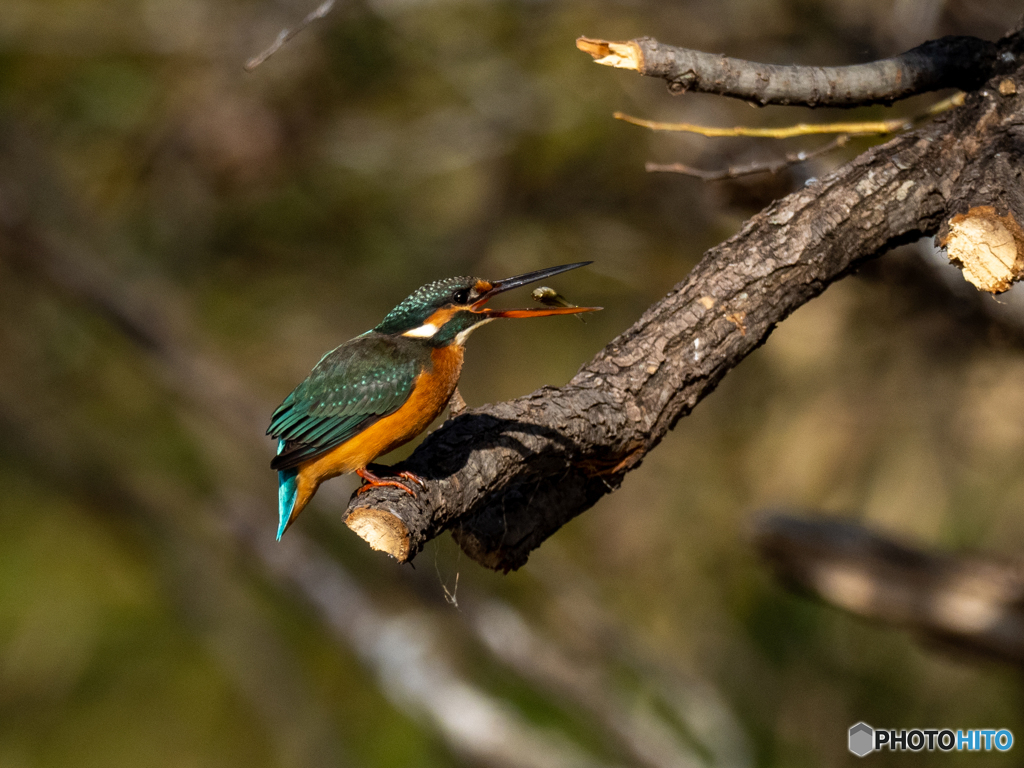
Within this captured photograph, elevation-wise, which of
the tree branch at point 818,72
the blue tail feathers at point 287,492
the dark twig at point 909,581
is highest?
the tree branch at point 818,72

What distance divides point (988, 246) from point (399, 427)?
1660 millimetres

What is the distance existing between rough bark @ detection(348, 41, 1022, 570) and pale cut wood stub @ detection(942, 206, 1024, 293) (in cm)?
27

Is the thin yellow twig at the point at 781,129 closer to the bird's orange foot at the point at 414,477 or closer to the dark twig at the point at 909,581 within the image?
the bird's orange foot at the point at 414,477

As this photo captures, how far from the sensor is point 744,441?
6.27 m

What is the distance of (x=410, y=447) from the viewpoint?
6.93 metres

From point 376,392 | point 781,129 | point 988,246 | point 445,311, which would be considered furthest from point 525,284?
point 988,246

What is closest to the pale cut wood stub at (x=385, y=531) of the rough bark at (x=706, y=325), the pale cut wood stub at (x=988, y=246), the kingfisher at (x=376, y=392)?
the rough bark at (x=706, y=325)

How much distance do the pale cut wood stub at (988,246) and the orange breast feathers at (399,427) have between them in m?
1.51

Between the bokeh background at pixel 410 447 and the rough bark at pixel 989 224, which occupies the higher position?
the rough bark at pixel 989 224

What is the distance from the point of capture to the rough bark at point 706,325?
7.67 feet

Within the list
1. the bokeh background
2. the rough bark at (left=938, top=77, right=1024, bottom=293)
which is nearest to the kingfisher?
the rough bark at (left=938, top=77, right=1024, bottom=293)

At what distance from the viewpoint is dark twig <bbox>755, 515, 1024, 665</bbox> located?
389 cm

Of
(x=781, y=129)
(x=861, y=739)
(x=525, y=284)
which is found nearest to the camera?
(x=781, y=129)

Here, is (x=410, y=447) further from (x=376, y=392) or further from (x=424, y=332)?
(x=376, y=392)
